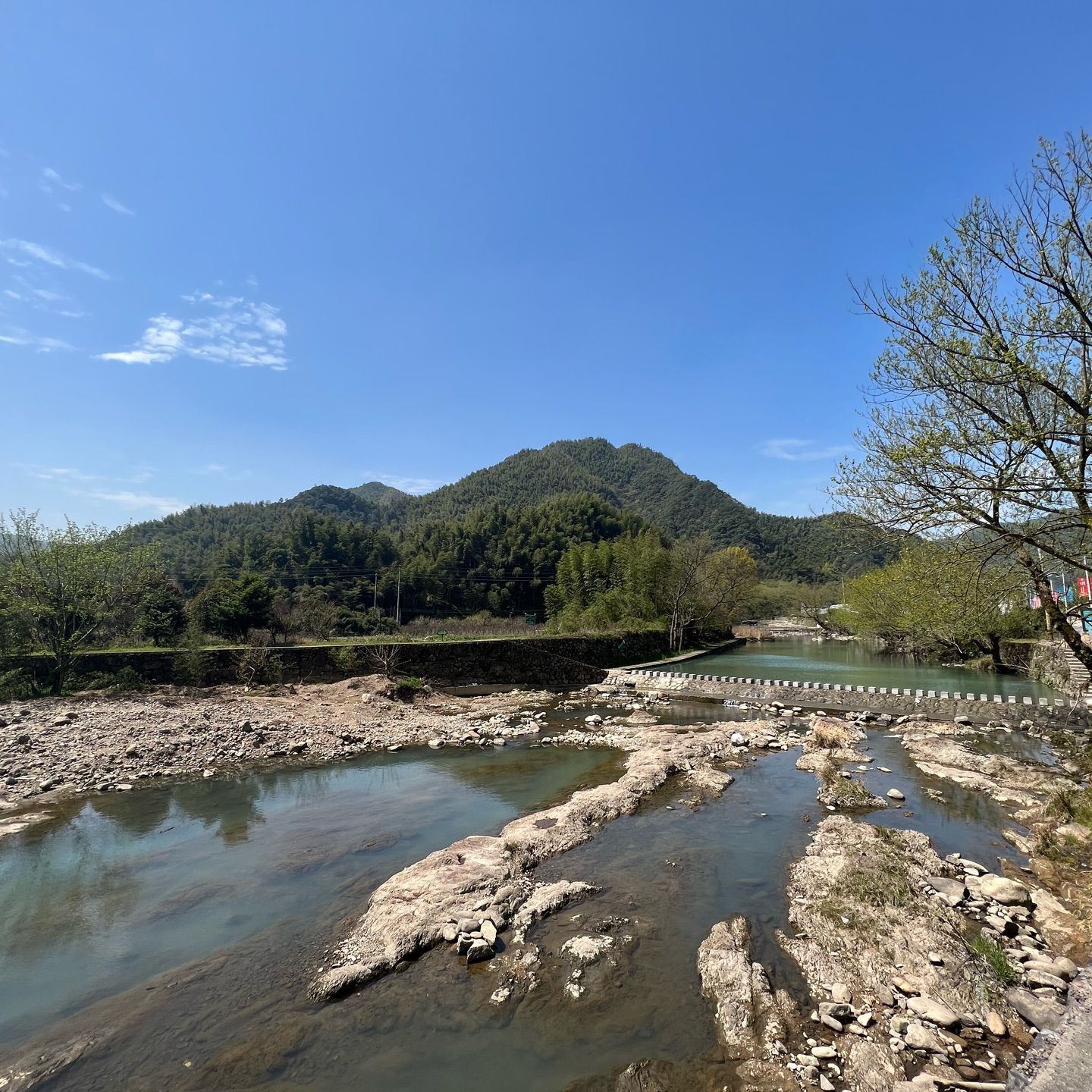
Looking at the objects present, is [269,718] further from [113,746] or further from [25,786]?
[25,786]

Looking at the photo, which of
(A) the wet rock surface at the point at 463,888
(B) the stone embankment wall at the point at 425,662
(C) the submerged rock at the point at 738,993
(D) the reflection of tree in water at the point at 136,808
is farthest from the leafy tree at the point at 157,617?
(C) the submerged rock at the point at 738,993

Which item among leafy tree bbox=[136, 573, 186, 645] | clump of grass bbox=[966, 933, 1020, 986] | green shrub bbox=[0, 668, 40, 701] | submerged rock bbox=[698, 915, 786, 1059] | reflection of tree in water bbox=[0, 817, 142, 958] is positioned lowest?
reflection of tree in water bbox=[0, 817, 142, 958]

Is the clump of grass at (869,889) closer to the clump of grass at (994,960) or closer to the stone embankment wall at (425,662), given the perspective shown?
the clump of grass at (994,960)

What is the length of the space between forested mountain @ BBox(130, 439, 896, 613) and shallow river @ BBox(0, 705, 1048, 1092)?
3331 cm

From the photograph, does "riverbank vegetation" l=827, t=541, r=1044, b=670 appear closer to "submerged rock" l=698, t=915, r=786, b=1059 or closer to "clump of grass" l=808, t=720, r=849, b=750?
"clump of grass" l=808, t=720, r=849, b=750

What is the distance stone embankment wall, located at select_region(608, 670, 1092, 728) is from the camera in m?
19.3

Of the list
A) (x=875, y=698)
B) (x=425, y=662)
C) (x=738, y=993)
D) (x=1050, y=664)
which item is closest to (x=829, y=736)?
(x=875, y=698)

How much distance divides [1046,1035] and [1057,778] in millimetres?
11028

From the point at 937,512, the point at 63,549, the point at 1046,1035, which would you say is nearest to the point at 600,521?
the point at 63,549

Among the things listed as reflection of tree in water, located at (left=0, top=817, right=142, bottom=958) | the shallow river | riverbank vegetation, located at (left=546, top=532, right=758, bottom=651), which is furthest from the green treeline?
reflection of tree in water, located at (left=0, top=817, right=142, bottom=958)

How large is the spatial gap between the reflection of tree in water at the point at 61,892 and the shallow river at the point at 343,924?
39 millimetres

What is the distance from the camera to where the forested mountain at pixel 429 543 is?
69.5 meters

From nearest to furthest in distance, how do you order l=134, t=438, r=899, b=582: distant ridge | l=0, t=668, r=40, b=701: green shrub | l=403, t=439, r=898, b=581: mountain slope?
l=0, t=668, r=40, b=701: green shrub < l=134, t=438, r=899, b=582: distant ridge < l=403, t=439, r=898, b=581: mountain slope

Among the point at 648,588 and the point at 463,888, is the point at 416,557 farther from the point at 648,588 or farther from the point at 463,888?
the point at 463,888
